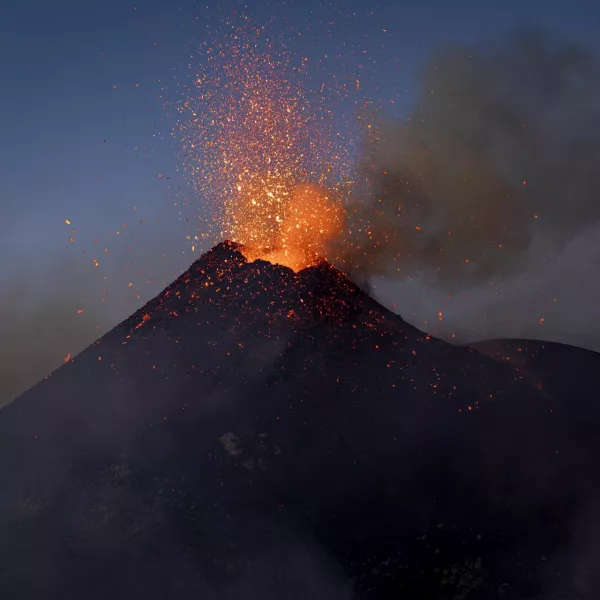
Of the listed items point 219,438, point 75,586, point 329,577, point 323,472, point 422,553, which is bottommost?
point 422,553

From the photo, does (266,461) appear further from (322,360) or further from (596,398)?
(596,398)

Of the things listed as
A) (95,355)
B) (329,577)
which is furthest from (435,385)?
(95,355)

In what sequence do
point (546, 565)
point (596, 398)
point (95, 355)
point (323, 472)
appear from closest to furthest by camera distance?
point (546, 565) < point (323, 472) < point (95, 355) < point (596, 398)

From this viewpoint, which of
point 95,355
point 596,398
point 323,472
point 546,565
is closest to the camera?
point 546,565

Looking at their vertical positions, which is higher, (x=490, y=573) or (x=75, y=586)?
(x=75, y=586)

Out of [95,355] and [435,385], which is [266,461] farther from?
[95,355]

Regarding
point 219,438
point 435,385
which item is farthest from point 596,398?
point 219,438

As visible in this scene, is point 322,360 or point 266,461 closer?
point 266,461
